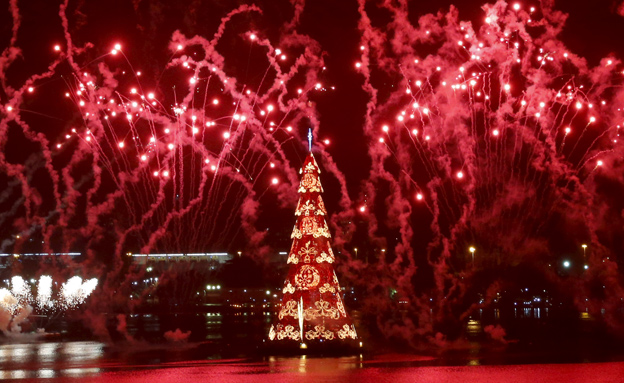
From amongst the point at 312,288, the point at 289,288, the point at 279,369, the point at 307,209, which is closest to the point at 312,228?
the point at 307,209

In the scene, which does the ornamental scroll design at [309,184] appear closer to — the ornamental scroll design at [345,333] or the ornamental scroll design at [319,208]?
the ornamental scroll design at [319,208]

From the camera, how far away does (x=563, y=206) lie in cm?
4238

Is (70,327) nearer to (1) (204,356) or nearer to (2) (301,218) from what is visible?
(1) (204,356)

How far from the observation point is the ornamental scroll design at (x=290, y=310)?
772 inches

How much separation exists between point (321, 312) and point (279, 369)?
3.68 metres

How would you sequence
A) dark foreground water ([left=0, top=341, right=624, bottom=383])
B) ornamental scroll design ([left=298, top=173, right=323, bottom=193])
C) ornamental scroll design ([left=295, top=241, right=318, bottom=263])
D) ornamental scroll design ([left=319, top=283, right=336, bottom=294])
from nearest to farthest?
dark foreground water ([left=0, top=341, right=624, bottom=383])
ornamental scroll design ([left=319, top=283, right=336, bottom=294])
ornamental scroll design ([left=295, top=241, right=318, bottom=263])
ornamental scroll design ([left=298, top=173, right=323, bottom=193])

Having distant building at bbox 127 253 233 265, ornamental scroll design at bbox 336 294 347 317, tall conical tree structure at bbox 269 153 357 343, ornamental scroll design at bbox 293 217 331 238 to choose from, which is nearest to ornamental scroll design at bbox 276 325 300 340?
tall conical tree structure at bbox 269 153 357 343

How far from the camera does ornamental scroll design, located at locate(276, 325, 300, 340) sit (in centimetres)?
1952

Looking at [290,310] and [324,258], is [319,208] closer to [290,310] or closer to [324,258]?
[324,258]

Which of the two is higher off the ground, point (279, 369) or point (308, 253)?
point (308, 253)

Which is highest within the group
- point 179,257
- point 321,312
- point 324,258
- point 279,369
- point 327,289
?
point 179,257

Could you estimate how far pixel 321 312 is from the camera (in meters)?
19.5

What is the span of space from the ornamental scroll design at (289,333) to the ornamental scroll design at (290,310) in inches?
12.1

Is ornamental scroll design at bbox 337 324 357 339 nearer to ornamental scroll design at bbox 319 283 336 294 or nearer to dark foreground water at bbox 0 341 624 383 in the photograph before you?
dark foreground water at bbox 0 341 624 383
